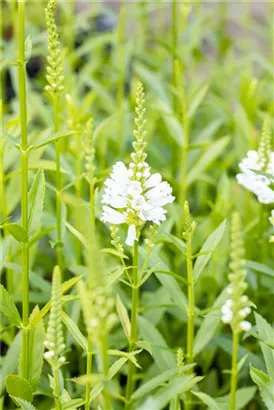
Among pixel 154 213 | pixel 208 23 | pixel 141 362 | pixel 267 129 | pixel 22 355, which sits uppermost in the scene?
pixel 208 23

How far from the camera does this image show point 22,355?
190cm

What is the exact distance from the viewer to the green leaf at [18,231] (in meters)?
1.75

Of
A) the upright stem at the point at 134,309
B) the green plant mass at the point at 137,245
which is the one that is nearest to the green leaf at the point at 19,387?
the green plant mass at the point at 137,245

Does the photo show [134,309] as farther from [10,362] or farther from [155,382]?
[10,362]

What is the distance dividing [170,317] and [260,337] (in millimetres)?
1054

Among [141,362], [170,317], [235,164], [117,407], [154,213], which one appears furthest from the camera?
[235,164]

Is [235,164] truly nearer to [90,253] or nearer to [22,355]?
[22,355]

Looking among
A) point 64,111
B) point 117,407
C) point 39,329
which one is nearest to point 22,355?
point 39,329

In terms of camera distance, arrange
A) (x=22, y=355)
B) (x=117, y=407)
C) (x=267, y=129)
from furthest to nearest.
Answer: (x=117, y=407), (x=267, y=129), (x=22, y=355)

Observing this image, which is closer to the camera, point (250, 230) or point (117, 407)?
point (117, 407)

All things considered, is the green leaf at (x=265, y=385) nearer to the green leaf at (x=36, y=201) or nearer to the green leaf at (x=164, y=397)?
the green leaf at (x=164, y=397)

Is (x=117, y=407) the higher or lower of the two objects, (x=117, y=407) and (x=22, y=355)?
the lower

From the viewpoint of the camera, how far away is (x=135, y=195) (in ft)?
5.53

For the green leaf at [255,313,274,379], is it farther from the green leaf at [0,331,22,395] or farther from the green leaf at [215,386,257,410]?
the green leaf at [0,331,22,395]
